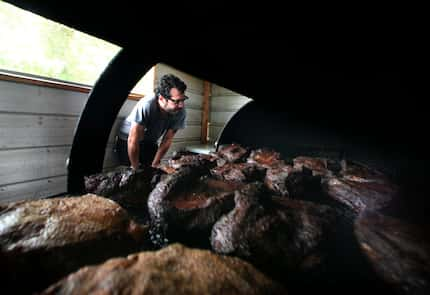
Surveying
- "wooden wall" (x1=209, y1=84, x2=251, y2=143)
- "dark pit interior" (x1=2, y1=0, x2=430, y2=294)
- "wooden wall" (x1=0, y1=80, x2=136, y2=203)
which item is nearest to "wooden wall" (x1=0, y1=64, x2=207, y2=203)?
"wooden wall" (x1=0, y1=80, x2=136, y2=203)

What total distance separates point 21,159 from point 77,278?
3.34 metres

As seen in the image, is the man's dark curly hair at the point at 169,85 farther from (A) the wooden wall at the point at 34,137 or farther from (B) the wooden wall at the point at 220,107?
(B) the wooden wall at the point at 220,107

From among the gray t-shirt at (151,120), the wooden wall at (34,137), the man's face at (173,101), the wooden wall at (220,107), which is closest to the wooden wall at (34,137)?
the wooden wall at (34,137)

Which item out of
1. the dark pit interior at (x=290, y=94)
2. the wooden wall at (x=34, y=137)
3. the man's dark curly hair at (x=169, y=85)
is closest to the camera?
the dark pit interior at (x=290, y=94)

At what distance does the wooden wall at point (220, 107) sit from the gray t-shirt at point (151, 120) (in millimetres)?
4031

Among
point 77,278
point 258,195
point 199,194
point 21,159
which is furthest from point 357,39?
point 21,159

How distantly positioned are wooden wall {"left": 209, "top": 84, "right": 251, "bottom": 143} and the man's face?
4869 mm

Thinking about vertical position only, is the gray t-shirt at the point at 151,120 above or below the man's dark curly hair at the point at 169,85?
below

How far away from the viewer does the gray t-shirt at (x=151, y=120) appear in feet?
11.0

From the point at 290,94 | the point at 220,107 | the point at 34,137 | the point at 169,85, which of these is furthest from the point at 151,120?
the point at 220,107

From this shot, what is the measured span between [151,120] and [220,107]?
16.7ft

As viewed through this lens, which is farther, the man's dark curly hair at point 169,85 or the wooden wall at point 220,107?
the wooden wall at point 220,107

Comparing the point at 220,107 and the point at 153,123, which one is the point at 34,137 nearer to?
the point at 153,123

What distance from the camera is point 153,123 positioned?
3629mm
